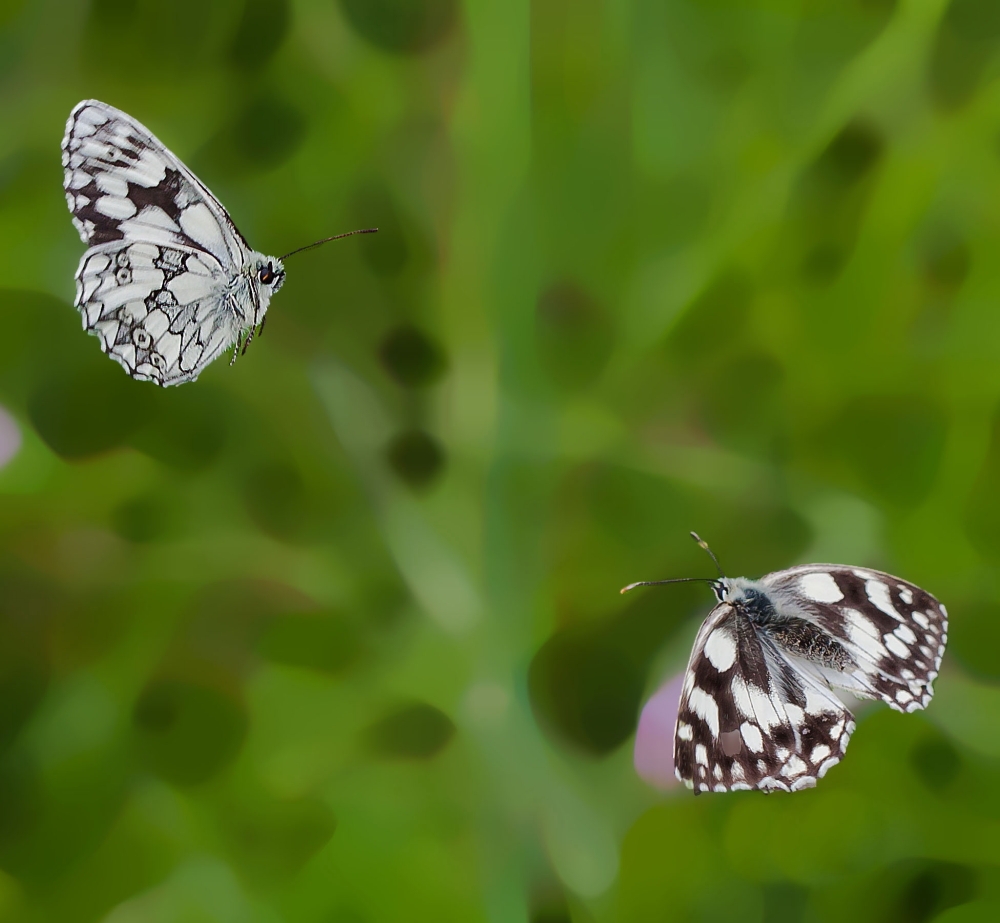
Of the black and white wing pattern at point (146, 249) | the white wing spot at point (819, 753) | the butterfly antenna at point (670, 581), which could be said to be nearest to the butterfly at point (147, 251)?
the black and white wing pattern at point (146, 249)

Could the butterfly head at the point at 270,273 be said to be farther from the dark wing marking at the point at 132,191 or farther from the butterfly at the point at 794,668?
the butterfly at the point at 794,668

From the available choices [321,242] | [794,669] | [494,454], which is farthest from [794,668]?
[321,242]

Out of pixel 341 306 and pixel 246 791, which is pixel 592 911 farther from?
pixel 341 306

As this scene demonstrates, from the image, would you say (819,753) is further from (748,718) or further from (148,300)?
(148,300)

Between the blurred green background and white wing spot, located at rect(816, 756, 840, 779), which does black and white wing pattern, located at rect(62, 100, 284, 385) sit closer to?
the blurred green background

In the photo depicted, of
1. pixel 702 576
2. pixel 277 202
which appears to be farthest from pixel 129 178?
pixel 702 576

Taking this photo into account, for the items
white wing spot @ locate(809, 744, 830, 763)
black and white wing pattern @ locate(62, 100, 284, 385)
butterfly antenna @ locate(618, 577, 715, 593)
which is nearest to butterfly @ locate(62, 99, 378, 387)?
black and white wing pattern @ locate(62, 100, 284, 385)
